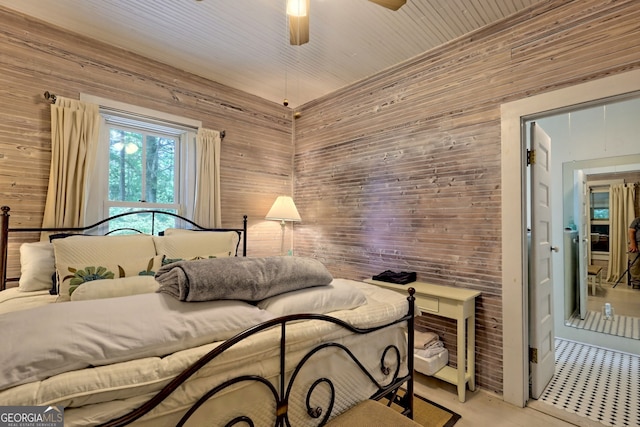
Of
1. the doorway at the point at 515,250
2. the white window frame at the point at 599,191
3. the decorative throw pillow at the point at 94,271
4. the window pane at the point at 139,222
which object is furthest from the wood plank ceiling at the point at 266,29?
the white window frame at the point at 599,191

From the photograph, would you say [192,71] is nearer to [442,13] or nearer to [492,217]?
[442,13]

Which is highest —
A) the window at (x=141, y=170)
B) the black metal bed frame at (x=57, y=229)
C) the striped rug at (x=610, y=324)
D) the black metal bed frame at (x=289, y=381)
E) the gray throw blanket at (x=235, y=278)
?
the window at (x=141, y=170)

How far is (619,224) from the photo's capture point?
A: 2.94 m

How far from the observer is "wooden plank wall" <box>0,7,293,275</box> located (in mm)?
2115

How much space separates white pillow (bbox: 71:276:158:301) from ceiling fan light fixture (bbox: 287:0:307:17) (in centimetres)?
158

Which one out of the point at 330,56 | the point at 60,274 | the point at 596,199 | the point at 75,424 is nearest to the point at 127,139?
the point at 60,274

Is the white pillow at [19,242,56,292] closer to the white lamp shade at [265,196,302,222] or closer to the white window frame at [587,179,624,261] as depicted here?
the white lamp shade at [265,196,302,222]

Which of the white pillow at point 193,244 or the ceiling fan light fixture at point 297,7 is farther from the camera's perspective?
the white pillow at point 193,244

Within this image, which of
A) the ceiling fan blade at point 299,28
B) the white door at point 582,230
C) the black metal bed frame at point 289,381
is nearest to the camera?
the black metal bed frame at point 289,381

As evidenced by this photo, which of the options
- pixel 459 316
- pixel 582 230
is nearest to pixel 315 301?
pixel 459 316

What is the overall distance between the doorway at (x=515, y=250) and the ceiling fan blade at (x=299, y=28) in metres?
1.46

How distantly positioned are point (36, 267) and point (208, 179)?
4.77 feet

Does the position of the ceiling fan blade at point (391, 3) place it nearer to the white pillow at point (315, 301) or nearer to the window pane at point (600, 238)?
the white pillow at point (315, 301)

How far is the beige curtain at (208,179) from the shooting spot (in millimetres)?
2938
